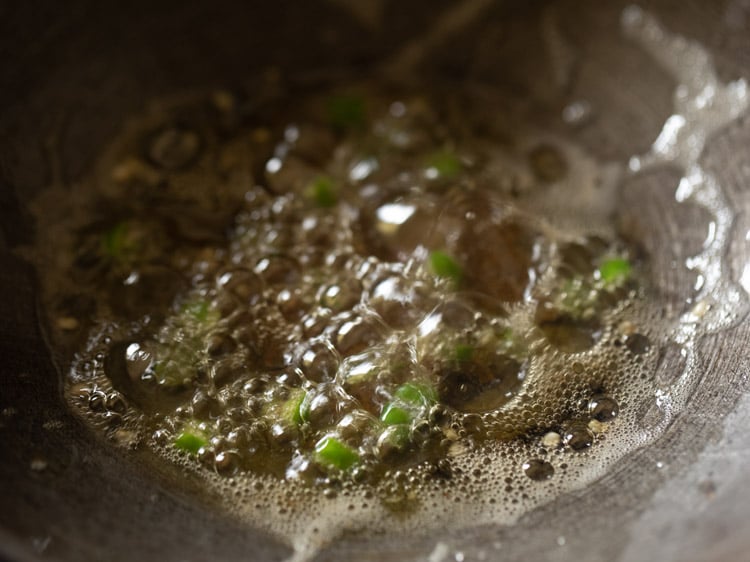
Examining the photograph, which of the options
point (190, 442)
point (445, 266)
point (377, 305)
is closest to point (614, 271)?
point (445, 266)

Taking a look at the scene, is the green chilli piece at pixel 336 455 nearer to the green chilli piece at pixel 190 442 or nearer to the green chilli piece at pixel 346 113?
the green chilli piece at pixel 190 442

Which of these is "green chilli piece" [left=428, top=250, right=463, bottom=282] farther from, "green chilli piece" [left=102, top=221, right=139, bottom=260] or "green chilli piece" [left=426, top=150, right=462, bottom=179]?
"green chilli piece" [left=102, top=221, right=139, bottom=260]

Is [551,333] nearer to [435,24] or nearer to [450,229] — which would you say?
[450,229]

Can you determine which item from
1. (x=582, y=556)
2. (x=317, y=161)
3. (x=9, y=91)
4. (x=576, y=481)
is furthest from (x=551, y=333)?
(x=9, y=91)

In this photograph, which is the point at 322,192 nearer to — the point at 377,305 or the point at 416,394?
the point at 377,305

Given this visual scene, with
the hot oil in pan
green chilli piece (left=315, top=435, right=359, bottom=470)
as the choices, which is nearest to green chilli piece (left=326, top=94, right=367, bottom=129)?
the hot oil in pan

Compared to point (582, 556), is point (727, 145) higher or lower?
higher
